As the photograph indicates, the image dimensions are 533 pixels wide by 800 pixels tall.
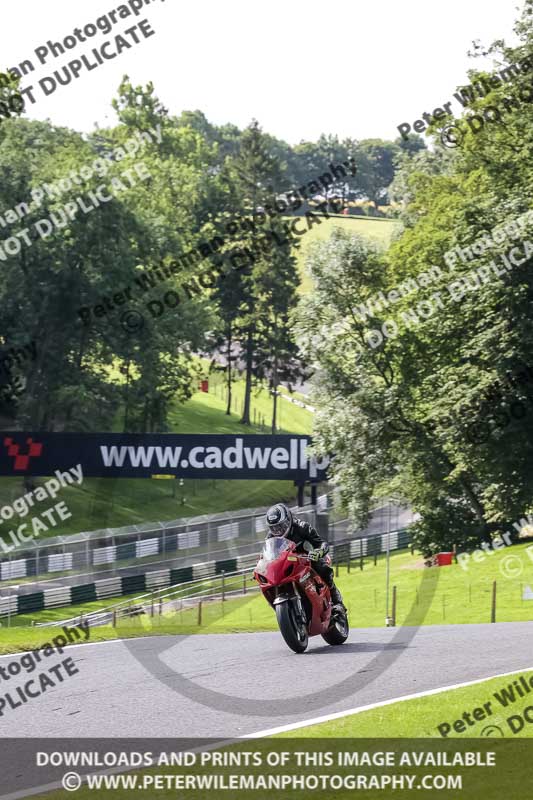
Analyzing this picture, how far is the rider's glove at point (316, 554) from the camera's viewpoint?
12617 mm

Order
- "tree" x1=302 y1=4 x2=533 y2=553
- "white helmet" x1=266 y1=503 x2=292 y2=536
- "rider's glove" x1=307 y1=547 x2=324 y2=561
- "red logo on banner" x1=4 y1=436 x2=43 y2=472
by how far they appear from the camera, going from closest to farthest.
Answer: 1. "white helmet" x1=266 y1=503 x2=292 y2=536
2. "rider's glove" x1=307 y1=547 x2=324 y2=561
3. "tree" x1=302 y1=4 x2=533 y2=553
4. "red logo on banner" x1=4 y1=436 x2=43 y2=472

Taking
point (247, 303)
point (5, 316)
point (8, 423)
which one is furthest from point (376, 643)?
point (247, 303)

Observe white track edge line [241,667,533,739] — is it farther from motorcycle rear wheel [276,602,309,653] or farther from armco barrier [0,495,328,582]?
armco barrier [0,495,328,582]

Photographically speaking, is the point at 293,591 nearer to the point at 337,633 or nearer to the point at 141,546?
the point at 337,633

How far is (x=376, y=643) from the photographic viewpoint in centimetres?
1465

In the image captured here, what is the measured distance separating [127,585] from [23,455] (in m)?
9.09

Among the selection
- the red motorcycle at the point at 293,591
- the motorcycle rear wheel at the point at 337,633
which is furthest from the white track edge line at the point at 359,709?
the motorcycle rear wheel at the point at 337,633

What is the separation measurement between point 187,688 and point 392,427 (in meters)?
29.8

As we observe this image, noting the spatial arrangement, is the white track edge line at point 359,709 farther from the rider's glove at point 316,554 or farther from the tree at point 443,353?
the tree at point 443,353

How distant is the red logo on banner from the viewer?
4538 centimetres

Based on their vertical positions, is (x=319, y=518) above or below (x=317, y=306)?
below

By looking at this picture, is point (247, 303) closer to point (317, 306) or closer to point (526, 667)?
point (317, 306)

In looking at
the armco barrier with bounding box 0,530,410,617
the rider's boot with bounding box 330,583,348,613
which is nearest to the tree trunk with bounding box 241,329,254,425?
the armco barrier with bounding box 0,530,410,617

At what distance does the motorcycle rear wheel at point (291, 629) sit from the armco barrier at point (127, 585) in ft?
71.3
